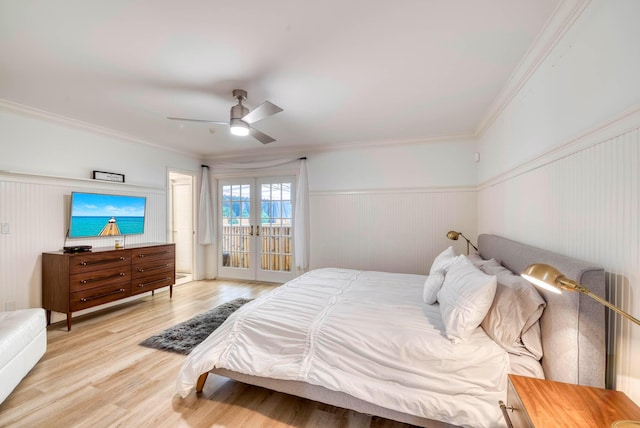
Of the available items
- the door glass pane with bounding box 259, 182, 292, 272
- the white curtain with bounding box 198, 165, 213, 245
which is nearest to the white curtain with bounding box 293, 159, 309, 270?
the door glass pane with bounding box 259, 182, 292, 272

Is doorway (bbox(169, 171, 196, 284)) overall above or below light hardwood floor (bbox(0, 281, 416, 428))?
above

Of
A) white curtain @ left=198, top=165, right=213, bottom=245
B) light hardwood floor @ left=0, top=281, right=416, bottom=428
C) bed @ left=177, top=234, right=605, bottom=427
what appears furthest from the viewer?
white curtain @ left=198, top=165, right=213, bottom=245

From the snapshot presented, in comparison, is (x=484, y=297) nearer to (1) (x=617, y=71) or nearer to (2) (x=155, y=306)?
(1) (x=617, y=71)

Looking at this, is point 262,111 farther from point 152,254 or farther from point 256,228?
point 256,228

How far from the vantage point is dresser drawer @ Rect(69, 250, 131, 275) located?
9.51ft

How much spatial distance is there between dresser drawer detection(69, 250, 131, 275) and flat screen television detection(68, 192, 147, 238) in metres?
0.51

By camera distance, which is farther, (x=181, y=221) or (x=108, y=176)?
(x=181, y=221)

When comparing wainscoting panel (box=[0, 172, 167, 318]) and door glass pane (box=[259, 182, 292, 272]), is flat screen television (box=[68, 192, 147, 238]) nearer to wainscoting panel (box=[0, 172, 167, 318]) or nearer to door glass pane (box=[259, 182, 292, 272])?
wainscoting panel (box=[0, 172, 167, 318])

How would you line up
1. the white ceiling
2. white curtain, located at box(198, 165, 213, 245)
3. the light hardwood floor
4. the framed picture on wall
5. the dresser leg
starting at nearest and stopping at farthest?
the white ceiling
the light hardwood floor
the dresser leg
the framed picture on wall
white curtain, located at box(198, 165, 213, 245)

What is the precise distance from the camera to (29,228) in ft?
9.70

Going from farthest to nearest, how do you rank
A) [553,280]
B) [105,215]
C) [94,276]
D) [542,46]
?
[105,215], [94,276], [542,46], [553,280]

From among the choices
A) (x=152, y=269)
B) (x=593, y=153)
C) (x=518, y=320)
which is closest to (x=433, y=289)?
(x=518, y=320)

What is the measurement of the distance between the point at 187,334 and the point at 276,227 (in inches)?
96.9

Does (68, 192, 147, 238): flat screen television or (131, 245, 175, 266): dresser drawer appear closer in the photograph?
(68, 192, 147, 238): flat screen television
